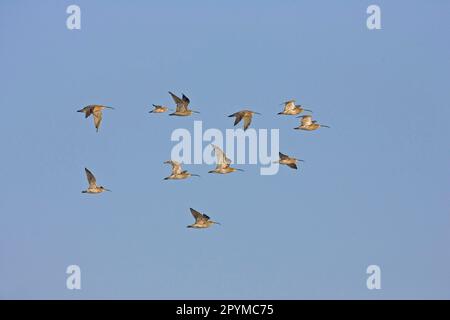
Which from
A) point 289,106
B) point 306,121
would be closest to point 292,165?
point 306,121

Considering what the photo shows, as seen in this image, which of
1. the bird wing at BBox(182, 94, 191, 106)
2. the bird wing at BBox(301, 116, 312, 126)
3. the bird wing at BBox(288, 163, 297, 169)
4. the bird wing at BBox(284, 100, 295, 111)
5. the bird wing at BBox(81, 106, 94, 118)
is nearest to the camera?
the bird wing at BBox(81, 106, 94, 118)

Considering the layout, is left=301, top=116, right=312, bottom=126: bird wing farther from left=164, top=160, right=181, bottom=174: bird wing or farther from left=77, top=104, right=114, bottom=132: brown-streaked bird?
left=77, top=104, right=114, bottom=132: brown-streaked bird

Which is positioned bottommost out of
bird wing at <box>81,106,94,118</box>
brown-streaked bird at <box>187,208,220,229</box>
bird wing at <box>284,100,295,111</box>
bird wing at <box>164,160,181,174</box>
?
brown-streaked bird at <box>187,208,220,229</box>

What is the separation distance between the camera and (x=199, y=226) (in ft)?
106

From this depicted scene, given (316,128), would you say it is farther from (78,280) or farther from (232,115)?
(78,280)

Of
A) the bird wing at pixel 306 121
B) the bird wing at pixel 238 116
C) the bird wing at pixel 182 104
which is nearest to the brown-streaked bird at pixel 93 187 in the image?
the bird wing at pixel 182 104

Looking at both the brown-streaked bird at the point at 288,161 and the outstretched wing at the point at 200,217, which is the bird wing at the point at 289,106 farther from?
the outstretched wing at the point at 200,217

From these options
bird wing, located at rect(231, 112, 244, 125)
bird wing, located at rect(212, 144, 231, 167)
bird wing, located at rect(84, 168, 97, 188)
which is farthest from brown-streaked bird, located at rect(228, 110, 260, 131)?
bird wing, located at rect(84, 168, 97, 188)

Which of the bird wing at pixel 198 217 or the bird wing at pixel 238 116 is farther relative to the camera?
the bird wing at pixel 198 217

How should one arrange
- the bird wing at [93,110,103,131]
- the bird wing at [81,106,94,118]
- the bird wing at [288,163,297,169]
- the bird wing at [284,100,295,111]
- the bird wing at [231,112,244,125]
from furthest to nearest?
the bird wing at [288,163,297,169], the bird wing at [284,100,295,111], the bird wing at [93,110,103,131], the bird wing at [81,106,94,118], the bird wing at [231,112,244,125]

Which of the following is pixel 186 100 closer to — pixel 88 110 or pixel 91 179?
pixel 88 110
